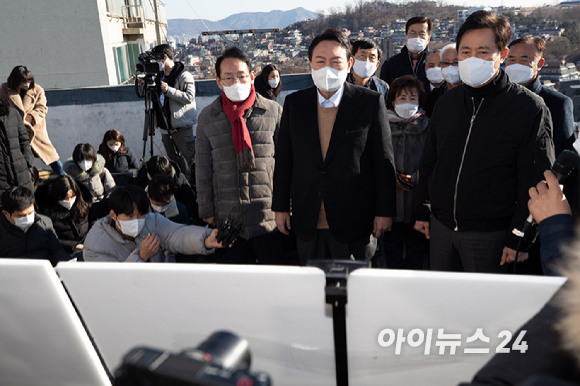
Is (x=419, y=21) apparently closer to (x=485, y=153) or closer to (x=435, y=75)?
(x=435, y=75)

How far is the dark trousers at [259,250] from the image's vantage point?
2.77 metres

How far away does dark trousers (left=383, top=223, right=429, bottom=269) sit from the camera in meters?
3.00

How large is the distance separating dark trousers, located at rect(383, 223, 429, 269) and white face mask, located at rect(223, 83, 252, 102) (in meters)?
1.32

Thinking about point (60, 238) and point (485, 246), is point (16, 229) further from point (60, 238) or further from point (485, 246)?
point (485, 246)

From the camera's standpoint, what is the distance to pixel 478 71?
2088 millimetres

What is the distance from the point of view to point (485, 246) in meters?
2.16

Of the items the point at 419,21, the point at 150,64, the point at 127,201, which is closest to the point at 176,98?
the point at 150,64

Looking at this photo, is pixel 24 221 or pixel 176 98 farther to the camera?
pixel 176 98

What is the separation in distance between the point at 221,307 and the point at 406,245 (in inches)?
77.5

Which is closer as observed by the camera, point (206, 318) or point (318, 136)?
point (206, 318)

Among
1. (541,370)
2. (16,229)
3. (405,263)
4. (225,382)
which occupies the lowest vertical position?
(405,263)

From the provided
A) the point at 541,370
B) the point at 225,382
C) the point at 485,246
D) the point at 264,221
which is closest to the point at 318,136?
the point at 264,221

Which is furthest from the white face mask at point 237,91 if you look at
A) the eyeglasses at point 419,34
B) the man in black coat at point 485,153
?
the eyeglasses at point 419,34

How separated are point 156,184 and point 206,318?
2.07m
